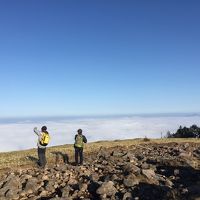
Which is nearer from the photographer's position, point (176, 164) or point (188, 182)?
point (188, 182)

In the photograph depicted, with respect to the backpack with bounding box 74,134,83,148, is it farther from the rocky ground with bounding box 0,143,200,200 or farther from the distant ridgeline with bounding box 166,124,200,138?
the distant ridgeline with bounding box 166,124,200,138

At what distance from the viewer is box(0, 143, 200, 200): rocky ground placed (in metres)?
21.3

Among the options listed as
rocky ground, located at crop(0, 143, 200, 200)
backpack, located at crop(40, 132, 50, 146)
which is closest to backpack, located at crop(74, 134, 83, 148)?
backpack, located at crop(40, 132, 50, 146)

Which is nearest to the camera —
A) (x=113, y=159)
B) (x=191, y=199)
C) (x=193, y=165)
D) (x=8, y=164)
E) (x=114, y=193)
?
(x=191, y=199)

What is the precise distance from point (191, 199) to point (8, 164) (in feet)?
62.1

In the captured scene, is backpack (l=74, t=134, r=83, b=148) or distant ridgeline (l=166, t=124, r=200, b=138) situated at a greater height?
backpack (l=74, t=134, r=83, b=148)

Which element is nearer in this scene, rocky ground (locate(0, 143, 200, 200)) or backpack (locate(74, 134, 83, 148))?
rocky ground (locate(0, 143, 200, 200))

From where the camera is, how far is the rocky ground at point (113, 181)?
69.9ft

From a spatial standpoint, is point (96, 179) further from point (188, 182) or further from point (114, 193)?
point (188, 182)

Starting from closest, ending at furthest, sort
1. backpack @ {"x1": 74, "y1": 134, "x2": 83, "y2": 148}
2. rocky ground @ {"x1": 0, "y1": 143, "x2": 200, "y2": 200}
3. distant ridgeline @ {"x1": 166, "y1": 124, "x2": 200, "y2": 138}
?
rocky ground @ {"x1": 0, "y1": 143, "x2": 200, "y2": 200} → backpack @ {"x1": 74, "y1": 134, "x2": 83, "y2": 148} → distant ridgeline @ {"x1": 166, "y1": 124, "x2": 200, "y2": 138}

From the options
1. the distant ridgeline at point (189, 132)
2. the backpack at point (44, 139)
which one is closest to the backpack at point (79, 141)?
the backpack at point (44, 139)

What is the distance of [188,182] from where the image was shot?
22.3m

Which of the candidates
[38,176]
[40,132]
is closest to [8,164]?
[40,132]

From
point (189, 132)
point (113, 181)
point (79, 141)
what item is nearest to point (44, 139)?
point (79, 141)
